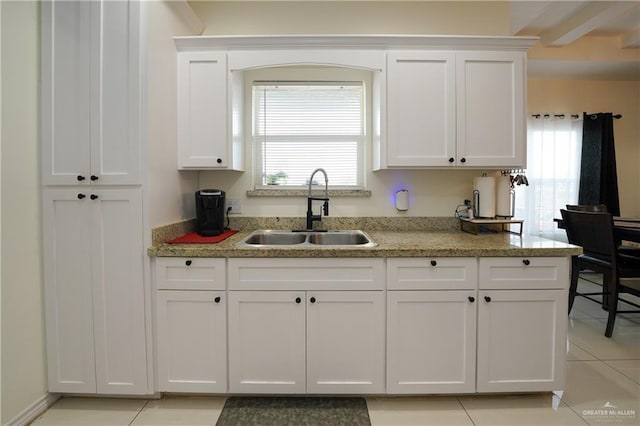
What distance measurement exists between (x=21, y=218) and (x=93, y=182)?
363 mm

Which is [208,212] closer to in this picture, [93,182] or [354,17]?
[93,182]

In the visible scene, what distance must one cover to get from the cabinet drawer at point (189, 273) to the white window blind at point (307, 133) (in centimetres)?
93

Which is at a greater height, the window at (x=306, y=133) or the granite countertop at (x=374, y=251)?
the window at (x=306, y=133)

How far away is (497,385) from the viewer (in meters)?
1.71

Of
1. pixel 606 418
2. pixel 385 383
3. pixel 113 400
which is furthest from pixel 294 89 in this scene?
pixel 606 418

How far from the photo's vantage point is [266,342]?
169cm

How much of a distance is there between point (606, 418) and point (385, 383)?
3.72ft

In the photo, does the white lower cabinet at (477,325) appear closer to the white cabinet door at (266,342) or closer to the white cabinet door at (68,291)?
the white cabinet door at (266,342)

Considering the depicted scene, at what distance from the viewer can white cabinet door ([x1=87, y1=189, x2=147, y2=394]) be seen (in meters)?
1.67

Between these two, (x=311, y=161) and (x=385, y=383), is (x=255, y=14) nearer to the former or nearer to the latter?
(x=311, y=161)

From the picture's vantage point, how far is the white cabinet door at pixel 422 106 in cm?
202

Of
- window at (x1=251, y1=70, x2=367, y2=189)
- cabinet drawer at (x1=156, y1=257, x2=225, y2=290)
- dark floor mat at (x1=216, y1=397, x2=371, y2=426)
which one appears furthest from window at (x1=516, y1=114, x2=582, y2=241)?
cabinet drawer at (x1=156, y1=257, x2=225, y2=290)

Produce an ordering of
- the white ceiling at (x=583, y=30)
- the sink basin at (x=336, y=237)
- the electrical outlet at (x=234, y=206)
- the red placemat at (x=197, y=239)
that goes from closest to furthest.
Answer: the red placemat at (x=197, y=239), the sink basin at (x=336, y=237), the electrical outlet at (x=234, y=206), the white ceiling at (x=583, y=30)

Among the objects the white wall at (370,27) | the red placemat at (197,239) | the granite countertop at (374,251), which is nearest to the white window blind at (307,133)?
the white wall at (370,27)
